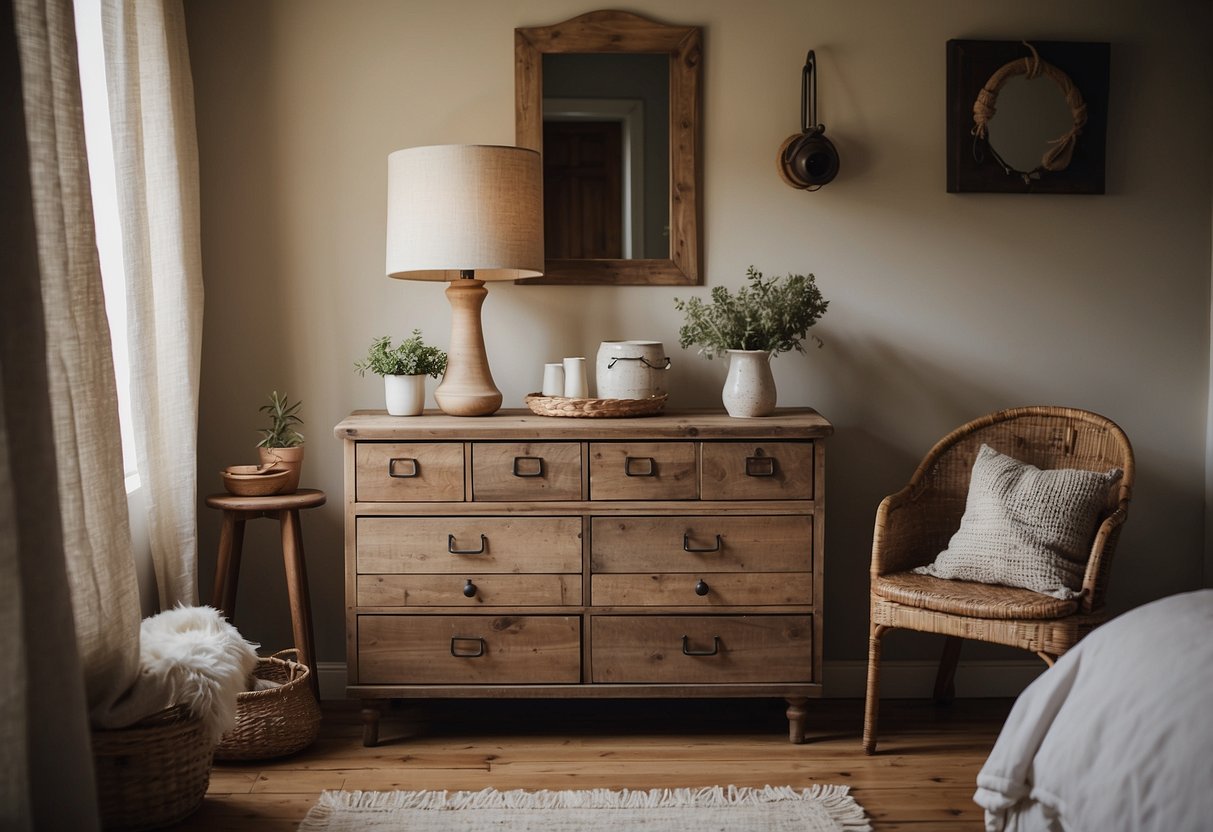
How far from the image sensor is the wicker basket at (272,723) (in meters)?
2.47

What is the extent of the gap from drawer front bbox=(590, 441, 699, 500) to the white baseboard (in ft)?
2.96

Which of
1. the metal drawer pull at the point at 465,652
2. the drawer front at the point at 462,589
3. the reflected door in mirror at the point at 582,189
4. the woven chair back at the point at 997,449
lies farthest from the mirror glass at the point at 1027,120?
the metal drawer pull at the point at 465,652

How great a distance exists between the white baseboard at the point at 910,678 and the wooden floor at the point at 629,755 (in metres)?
0.05

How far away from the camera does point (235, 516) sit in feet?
8.66

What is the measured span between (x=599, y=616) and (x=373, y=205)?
1384mm

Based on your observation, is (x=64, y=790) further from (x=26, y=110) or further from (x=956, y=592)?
(x=956, y=592)

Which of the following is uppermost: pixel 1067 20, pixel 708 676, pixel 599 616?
pixel 1067 20

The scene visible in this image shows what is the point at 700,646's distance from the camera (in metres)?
2.57

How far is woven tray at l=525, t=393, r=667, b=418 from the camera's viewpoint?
2.63m

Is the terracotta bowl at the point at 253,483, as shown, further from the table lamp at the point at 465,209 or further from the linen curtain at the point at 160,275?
the table lamp at the point at 465,209

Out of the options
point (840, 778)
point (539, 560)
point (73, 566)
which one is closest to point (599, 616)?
point (539, 560)

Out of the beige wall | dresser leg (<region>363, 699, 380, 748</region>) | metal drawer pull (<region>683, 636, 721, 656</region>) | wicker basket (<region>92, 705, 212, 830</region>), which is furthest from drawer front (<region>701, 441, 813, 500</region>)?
wicker basket (<region>92, 705, 212, 830</region>)

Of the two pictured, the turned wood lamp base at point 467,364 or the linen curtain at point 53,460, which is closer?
the linen curtain at point 53,460

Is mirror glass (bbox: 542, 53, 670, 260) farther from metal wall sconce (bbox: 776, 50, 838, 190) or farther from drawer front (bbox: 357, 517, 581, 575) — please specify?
drawer front (bbox: 357, 517, 581, 575)
